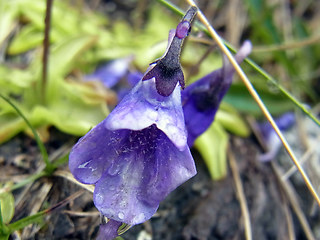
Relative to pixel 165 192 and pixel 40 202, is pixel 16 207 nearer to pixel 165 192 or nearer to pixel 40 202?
pixel 40 202

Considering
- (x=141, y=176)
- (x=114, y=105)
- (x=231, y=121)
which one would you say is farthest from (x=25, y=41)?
(x=141, y=176)

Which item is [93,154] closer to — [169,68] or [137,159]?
[137,159]

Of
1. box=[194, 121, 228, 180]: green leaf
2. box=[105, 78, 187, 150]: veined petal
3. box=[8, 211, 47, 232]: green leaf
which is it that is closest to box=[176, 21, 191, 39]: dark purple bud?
box=[105, 78, 187, 150]: veined petal

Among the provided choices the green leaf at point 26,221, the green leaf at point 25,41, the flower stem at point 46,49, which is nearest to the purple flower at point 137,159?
the green leaf at point 26,221

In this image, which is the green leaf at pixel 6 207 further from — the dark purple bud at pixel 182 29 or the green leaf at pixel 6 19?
the green leaf at pixel 6 19

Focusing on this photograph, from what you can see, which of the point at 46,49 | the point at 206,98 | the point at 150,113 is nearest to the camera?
the point at 150,113

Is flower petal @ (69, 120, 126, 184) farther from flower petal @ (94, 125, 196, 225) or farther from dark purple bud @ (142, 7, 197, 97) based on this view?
dark purple bud @ (142, 7, 197, 97)

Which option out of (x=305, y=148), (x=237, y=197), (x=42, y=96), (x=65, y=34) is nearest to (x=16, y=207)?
(x=42, y=96)
